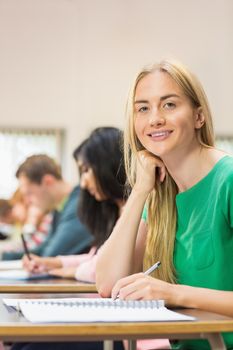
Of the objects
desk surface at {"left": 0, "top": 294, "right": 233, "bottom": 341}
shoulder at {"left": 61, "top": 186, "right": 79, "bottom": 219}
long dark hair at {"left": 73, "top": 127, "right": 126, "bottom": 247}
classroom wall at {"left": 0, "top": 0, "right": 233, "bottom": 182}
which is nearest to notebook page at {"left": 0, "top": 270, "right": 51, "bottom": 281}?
long dark hair at {"left": 73, "top": 127, "right": 126, "bottom": 247}

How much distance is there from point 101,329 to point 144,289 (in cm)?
34

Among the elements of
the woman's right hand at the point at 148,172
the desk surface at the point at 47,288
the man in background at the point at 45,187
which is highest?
the woman's right hand at the point at 148,172

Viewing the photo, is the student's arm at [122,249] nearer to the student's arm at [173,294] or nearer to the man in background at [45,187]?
the student's arm at [173,294]

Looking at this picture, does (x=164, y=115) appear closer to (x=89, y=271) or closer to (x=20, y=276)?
(x=89, y=271)

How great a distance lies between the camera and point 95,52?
7.26m

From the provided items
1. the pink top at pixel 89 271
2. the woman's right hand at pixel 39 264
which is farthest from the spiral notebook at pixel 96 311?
the woman's right hand at pixel 39 264

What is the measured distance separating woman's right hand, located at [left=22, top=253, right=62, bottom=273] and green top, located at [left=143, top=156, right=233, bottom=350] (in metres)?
1.29

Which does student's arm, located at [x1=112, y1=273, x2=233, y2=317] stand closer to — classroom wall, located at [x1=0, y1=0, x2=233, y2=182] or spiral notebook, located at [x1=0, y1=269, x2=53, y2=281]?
spiral notebook, located at [x1=0, y1=269, x2=53, y2=281]

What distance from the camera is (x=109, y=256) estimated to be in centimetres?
192

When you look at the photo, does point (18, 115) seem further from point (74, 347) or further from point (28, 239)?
point (74, 347)

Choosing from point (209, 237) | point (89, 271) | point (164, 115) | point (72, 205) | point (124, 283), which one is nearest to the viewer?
point (124, 283)

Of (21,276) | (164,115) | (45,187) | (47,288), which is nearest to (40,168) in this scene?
(45,187)

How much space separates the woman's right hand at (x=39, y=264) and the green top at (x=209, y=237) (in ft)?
4.25

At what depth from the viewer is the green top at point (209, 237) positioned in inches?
69.2
